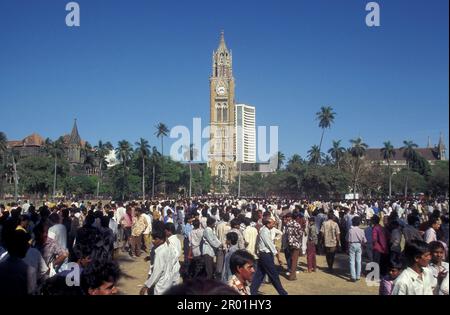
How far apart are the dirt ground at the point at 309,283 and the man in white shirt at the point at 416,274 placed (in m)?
5.31

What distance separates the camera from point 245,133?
115438 millimetres

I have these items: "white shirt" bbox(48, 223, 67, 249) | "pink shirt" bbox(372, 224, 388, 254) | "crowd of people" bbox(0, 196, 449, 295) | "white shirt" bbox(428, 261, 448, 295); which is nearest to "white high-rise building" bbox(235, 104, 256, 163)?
"crowd of people" bbox(0, 196, 449, 295)

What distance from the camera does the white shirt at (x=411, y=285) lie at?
12.4ft

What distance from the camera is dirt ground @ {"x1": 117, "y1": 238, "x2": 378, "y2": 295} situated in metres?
9.38

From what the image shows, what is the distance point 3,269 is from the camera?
12.8ft

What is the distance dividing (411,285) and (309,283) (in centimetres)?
687

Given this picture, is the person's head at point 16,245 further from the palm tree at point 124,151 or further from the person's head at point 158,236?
the palm tree at point 124,151

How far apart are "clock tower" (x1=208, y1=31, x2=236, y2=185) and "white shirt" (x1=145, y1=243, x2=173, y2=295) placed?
10065 centimetres

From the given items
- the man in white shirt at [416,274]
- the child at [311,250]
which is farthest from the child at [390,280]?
the child at [311,250]

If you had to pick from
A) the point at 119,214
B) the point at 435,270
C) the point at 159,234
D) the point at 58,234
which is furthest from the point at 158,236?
the point at 119,214

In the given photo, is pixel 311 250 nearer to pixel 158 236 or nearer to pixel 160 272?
pixel 158 236
